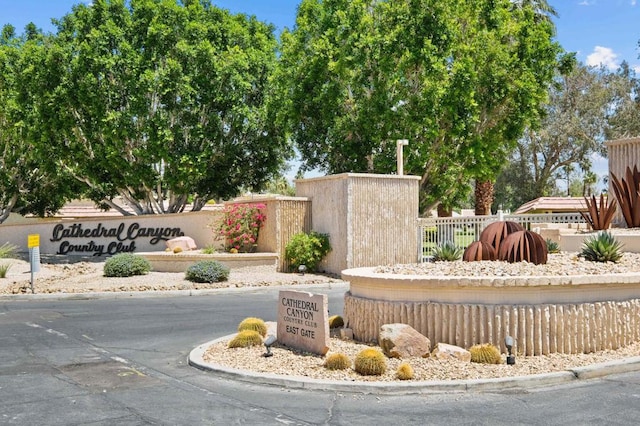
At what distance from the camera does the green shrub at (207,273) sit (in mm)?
22484

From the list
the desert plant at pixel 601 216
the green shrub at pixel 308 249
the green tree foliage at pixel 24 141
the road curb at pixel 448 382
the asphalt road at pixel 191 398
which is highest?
Answer: the green tree foliage at pixel 24 141

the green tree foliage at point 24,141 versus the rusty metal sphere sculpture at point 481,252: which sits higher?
the green tree foliage at point 24,141

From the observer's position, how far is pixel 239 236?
26578 mm

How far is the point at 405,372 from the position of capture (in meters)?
8.55

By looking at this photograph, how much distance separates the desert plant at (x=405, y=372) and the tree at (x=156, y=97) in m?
24.8

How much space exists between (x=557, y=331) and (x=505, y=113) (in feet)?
83.0

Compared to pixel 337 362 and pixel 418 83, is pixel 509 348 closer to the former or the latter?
pixel 337 362

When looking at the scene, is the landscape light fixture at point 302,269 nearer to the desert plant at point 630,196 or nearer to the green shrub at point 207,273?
the green shrub at point 207,273

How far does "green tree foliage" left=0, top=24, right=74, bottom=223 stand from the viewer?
33.8m

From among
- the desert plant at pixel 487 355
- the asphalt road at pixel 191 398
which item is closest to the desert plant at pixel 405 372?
the asphalt road at pixel 191 398

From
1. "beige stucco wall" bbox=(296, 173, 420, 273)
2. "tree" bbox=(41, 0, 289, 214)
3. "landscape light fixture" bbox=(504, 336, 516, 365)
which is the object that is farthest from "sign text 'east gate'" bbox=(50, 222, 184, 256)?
"landscape light fixture" bbox=(504, 336, 516, 365)

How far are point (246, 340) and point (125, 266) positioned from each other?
14.8 meters

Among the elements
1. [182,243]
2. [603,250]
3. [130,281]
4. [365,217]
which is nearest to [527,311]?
[603,250]

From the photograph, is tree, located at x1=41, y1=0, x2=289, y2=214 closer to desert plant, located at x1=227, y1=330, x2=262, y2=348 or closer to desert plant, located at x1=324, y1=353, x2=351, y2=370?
desert plant, located at x1=227, y1=330, x2=262, y2=348
